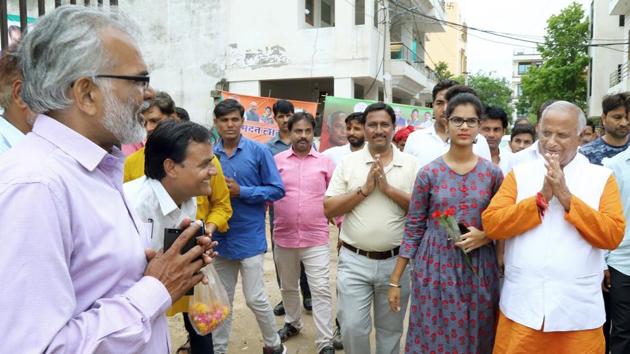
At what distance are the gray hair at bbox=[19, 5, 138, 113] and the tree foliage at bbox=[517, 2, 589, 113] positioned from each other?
32141 mm

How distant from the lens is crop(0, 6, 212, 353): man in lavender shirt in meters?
1.06

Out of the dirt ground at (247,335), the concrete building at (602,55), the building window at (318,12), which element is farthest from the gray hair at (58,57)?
the concrete building at (602,55)

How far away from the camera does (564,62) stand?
1203 inches

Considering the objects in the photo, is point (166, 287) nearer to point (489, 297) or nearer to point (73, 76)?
point (73, 76)

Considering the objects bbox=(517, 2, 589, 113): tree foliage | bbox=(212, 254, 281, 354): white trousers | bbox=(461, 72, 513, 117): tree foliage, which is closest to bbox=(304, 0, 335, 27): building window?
bbox=(212, 254, 281, 354): white trousers

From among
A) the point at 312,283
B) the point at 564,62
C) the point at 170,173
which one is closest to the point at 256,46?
the point at 312,283

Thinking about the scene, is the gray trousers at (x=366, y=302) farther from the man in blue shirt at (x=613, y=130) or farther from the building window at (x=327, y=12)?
the building window at (x=327, y=12)

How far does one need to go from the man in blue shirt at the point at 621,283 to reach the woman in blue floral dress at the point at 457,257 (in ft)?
3.78

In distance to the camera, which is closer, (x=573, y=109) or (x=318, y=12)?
(x=573, y=109)

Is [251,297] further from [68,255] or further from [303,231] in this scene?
[68,255]

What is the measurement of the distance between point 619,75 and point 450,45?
1995cm

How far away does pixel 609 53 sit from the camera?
26844 millimetres

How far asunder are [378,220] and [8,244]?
2470mm

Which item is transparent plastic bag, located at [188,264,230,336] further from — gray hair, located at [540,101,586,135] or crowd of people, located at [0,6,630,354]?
gray hair, located at [540,101,586,135]
